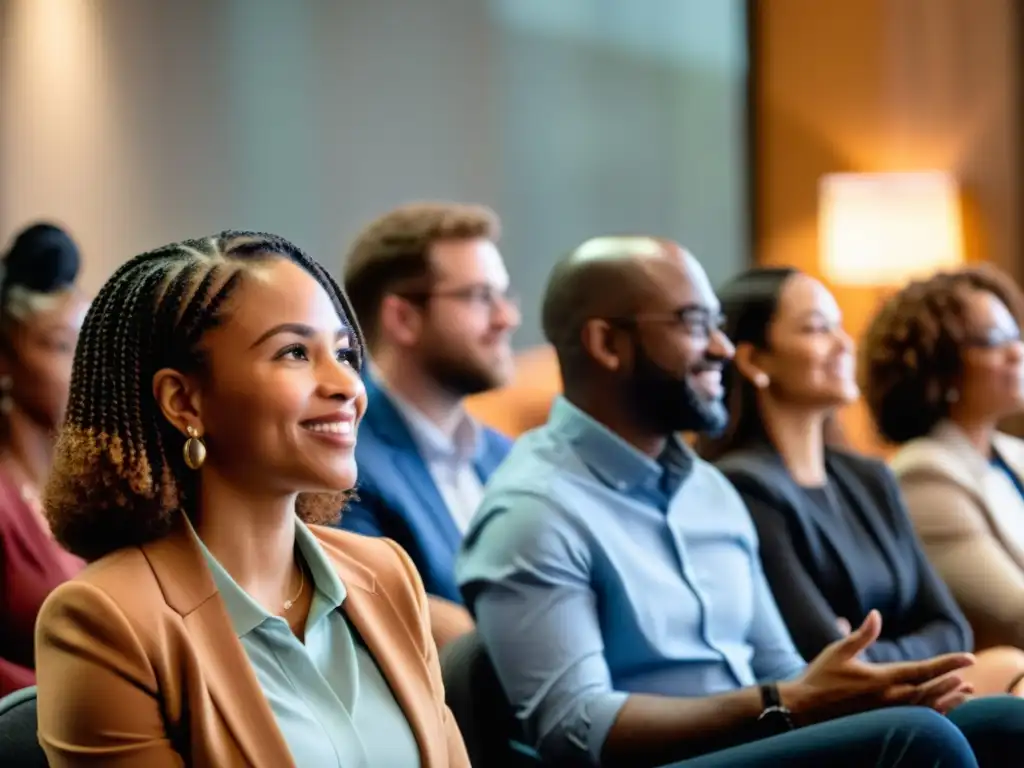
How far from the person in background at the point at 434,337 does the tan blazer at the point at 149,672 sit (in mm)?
1352

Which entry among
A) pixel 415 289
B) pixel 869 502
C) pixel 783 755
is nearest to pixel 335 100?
pixel 415 289

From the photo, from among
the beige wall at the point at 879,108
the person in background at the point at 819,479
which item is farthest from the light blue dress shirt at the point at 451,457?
the beige wall at the point at 879,108

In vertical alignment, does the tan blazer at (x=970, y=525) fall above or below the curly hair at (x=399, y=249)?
below

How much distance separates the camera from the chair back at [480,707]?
6.31 ft

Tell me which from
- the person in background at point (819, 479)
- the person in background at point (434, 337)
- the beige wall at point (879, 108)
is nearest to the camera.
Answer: the person in background at point (819, 479)

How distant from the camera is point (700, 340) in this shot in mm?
2260

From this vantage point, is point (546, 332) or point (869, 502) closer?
point (546, 332)

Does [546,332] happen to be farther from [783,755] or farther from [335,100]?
[335,100]

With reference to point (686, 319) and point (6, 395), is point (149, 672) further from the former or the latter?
point (6, 395)

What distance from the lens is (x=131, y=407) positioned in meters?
1.39

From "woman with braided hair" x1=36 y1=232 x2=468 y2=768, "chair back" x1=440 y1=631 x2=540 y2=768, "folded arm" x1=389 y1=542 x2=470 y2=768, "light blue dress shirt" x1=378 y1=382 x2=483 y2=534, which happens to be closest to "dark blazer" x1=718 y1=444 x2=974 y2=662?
"light blue dress shirt" x1=378 y1=382 x2=483 y2=534

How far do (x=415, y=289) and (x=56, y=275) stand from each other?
639 mm

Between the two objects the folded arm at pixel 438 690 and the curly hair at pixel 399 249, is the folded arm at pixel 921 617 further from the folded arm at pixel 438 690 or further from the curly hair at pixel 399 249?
the folded arm at pixel 438 690

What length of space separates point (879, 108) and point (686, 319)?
3157 mm
